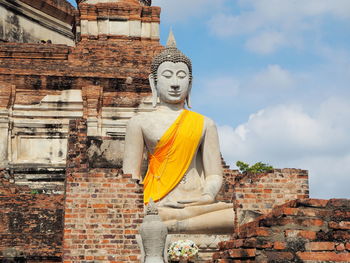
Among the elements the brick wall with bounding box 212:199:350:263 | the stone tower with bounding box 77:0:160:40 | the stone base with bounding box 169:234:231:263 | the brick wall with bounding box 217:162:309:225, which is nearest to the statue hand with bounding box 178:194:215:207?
the brick wall with bounding box 217:162:309:225

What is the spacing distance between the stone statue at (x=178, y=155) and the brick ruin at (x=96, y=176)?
28 centimetres

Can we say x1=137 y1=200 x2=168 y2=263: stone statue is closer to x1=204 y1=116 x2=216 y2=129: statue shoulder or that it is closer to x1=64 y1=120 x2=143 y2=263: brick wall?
x1=64 y1=120 x2=143 y2=263: brick wall

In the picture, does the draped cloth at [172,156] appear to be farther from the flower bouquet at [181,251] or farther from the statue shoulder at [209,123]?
the flower bouquet at [181,251]

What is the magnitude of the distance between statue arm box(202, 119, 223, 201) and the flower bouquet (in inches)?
68.4

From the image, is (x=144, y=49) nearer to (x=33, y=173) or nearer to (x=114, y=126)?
(x=114, y=126)

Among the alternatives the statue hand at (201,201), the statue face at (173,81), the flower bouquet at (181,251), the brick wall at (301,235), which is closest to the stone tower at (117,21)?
the statue face at (173,81)

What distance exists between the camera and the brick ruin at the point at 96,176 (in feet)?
21.6

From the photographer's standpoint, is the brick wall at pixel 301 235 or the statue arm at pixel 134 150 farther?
the statue arm at pixel 134 150

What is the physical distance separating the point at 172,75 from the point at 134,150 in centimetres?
118

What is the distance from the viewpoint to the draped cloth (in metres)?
9.66

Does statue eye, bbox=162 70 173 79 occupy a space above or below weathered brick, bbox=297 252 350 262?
above

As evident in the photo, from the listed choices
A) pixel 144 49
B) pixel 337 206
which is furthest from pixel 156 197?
pixel 144 49

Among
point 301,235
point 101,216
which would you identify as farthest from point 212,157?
point 301,235

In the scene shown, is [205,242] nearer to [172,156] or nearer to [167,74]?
[172,156]
